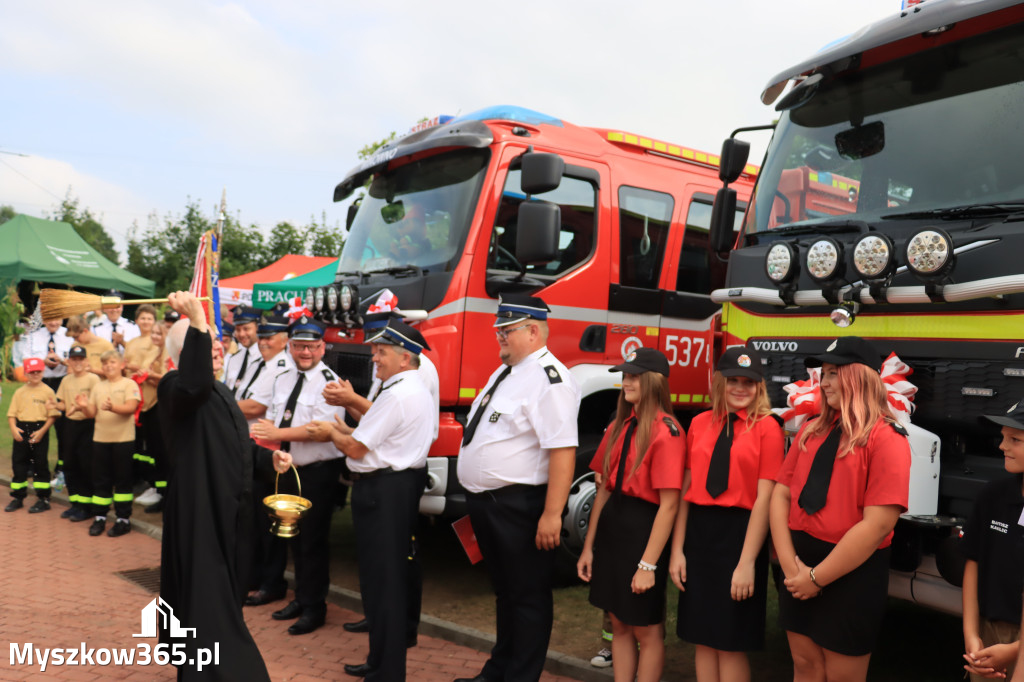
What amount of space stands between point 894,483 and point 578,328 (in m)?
3.19

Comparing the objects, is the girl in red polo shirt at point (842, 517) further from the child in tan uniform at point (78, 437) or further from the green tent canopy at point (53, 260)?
the green tent canopy at point (53, 260)

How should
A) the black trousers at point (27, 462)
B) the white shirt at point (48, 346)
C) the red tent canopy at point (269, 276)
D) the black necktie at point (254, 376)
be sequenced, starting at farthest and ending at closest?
1. the red tent canopy at point (269, 276)
2. the white shirt at point (48, 346)
3. the black trousers at point (27, 462)
4. the black necktie at point (254, 376)

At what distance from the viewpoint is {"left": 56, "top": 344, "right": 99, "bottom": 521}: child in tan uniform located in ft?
26.9

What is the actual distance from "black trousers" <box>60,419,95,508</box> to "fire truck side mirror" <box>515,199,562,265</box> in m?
5.45

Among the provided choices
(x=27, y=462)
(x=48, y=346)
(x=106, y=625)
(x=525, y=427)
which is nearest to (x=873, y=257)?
(x=525, y=427)

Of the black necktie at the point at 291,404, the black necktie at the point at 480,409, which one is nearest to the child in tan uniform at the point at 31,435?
the black necktie at the point at 291,404

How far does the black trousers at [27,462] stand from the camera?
8664mm

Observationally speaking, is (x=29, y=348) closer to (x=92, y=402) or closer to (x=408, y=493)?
(x=92, y=402)

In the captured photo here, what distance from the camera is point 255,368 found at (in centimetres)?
648

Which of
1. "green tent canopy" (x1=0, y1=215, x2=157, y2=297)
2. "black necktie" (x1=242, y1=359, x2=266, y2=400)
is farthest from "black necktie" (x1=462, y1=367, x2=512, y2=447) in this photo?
"green tent canopy" (x1=0, y1=215, x2=157, y2=297)

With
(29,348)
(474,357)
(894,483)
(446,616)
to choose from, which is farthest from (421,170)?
(29,348)

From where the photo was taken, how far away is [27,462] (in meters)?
8.72

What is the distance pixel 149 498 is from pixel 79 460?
1023 millimetres

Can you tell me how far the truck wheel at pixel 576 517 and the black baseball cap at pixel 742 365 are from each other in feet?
6.69
